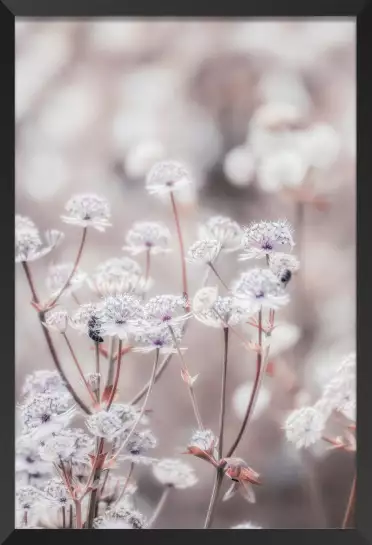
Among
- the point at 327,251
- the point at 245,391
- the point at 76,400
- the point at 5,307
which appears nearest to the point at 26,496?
the point at 76,400

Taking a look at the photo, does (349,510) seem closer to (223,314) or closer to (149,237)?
(223,314)

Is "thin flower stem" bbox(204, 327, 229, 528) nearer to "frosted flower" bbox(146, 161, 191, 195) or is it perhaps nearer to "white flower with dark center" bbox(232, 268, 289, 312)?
"white flower with dark center" bbox(232, 268, 289, 312)

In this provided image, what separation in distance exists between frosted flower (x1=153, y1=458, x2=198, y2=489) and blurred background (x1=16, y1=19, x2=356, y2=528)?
0.7 inches

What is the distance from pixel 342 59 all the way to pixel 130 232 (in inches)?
21.3

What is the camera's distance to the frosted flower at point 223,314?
3.61 ft

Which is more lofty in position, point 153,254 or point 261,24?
point 261,24

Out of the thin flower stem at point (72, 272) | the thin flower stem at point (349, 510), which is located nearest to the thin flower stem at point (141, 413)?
the thin flower stem at point (72, 272)

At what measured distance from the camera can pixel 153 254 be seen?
3.65 feet

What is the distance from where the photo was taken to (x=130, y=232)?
1114 mm

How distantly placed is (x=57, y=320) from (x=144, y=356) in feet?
0.61

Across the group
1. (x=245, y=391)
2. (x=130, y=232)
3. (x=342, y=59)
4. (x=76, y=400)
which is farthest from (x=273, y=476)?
(x=342, y=59)

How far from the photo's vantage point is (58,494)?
3.60 ft

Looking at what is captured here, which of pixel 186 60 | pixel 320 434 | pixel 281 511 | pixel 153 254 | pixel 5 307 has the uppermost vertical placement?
pixel 186 60

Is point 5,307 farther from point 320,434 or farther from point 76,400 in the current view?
point 320,434
